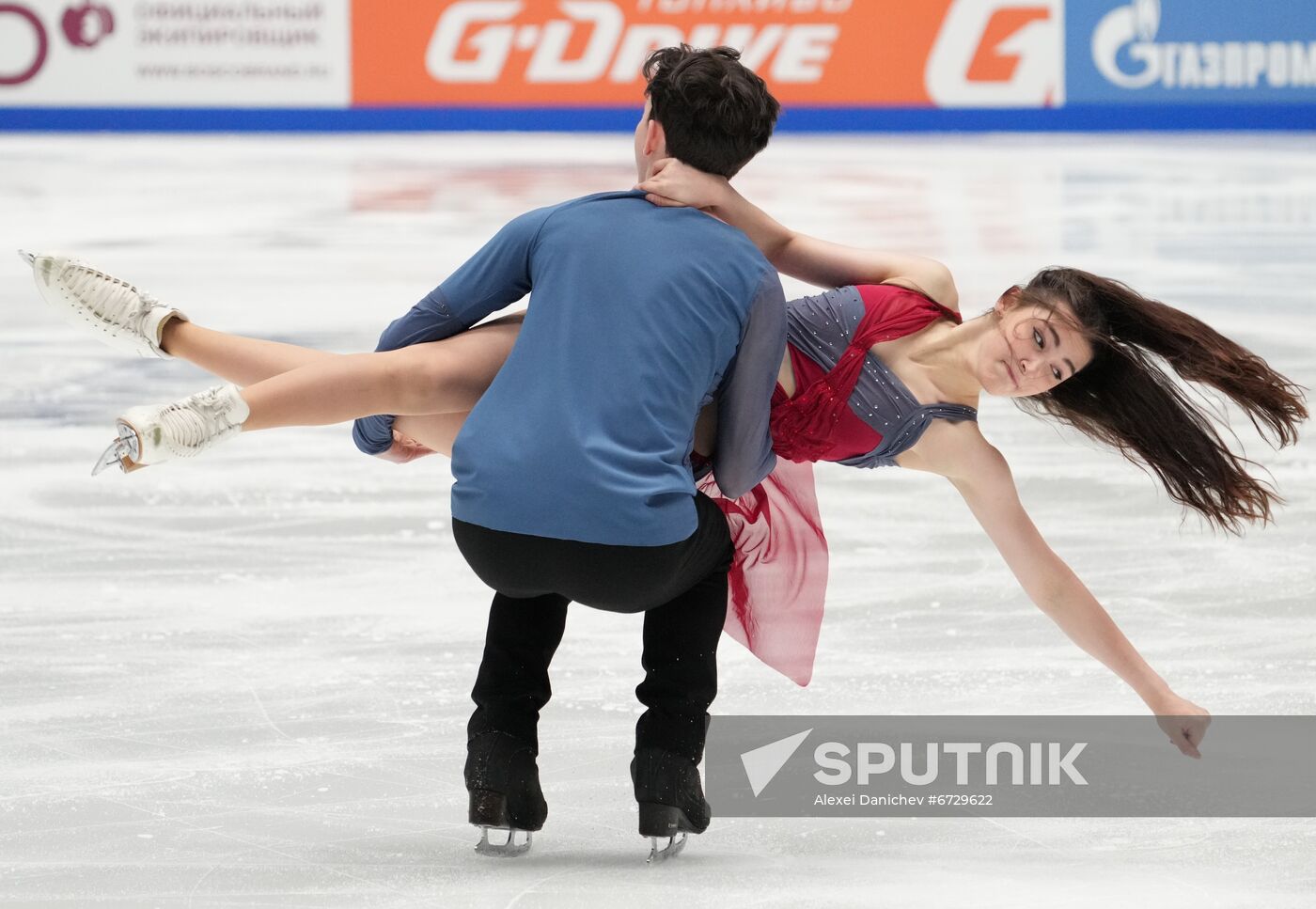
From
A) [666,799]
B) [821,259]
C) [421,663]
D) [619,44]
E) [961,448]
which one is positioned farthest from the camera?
[619,44]

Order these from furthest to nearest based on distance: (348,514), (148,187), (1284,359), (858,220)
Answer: (148,187) → (858,220) → (1284,359) → (348,514)

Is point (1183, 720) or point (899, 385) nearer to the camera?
point (1183, 720)

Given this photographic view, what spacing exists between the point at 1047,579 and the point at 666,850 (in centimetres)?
64

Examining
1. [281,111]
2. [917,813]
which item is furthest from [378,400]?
[281,111]

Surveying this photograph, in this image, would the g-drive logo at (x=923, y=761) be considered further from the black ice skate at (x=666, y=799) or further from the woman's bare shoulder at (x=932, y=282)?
the woman's bare shoulder at (x=932, y=282)

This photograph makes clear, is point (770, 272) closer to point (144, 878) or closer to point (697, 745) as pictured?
point (697, 745)

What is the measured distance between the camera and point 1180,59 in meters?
12.6

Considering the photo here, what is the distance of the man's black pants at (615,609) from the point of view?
1.96 m

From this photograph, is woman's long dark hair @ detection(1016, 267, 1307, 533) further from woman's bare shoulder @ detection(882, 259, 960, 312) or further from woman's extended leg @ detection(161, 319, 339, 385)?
woman's extended leg @ detection(161, 319, 339, 385)

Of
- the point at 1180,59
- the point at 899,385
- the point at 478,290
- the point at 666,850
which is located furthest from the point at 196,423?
the point at 1180,59

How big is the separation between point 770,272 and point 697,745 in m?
0.59

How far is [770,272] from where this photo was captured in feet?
6.66

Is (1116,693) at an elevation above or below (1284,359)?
above

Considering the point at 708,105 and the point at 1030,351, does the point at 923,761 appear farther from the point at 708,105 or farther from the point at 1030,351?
the point at 708,105
